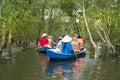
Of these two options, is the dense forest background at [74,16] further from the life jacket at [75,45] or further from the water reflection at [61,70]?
the water reflection at [61,70]

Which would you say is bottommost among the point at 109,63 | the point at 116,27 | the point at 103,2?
the point at 109,63

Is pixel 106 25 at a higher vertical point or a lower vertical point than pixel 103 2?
lower

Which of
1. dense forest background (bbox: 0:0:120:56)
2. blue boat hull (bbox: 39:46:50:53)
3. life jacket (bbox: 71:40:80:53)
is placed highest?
dense forest background (bbox: 0:0:120:56)

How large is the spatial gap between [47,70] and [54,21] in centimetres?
4806

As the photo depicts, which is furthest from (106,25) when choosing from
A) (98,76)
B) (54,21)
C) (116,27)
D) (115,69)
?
(54,21)

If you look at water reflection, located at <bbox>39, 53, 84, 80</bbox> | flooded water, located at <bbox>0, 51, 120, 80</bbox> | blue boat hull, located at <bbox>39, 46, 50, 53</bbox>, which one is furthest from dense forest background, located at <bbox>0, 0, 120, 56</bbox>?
water reflection, located at <bbox>39, 53, 84, 80</bbox>

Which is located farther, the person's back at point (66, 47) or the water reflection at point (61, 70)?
the person's back at point (66, 47)

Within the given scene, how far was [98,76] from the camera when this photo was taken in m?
22.7

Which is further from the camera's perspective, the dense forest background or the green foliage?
the dense forest background

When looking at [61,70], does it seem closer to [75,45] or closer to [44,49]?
[75,45]

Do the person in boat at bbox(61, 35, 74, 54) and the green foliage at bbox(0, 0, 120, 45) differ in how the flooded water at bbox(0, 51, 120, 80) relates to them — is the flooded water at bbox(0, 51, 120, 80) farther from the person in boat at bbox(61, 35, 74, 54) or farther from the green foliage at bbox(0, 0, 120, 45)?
the green foliage at bbox(0, 0, 120, 45)

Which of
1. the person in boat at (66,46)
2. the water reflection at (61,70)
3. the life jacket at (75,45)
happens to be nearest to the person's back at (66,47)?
the person in boat at (66,46)

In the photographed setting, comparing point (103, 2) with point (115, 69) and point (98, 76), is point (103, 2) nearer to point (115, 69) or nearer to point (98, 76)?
point (115, 69)

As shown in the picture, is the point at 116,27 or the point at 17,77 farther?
the point at 116,27
